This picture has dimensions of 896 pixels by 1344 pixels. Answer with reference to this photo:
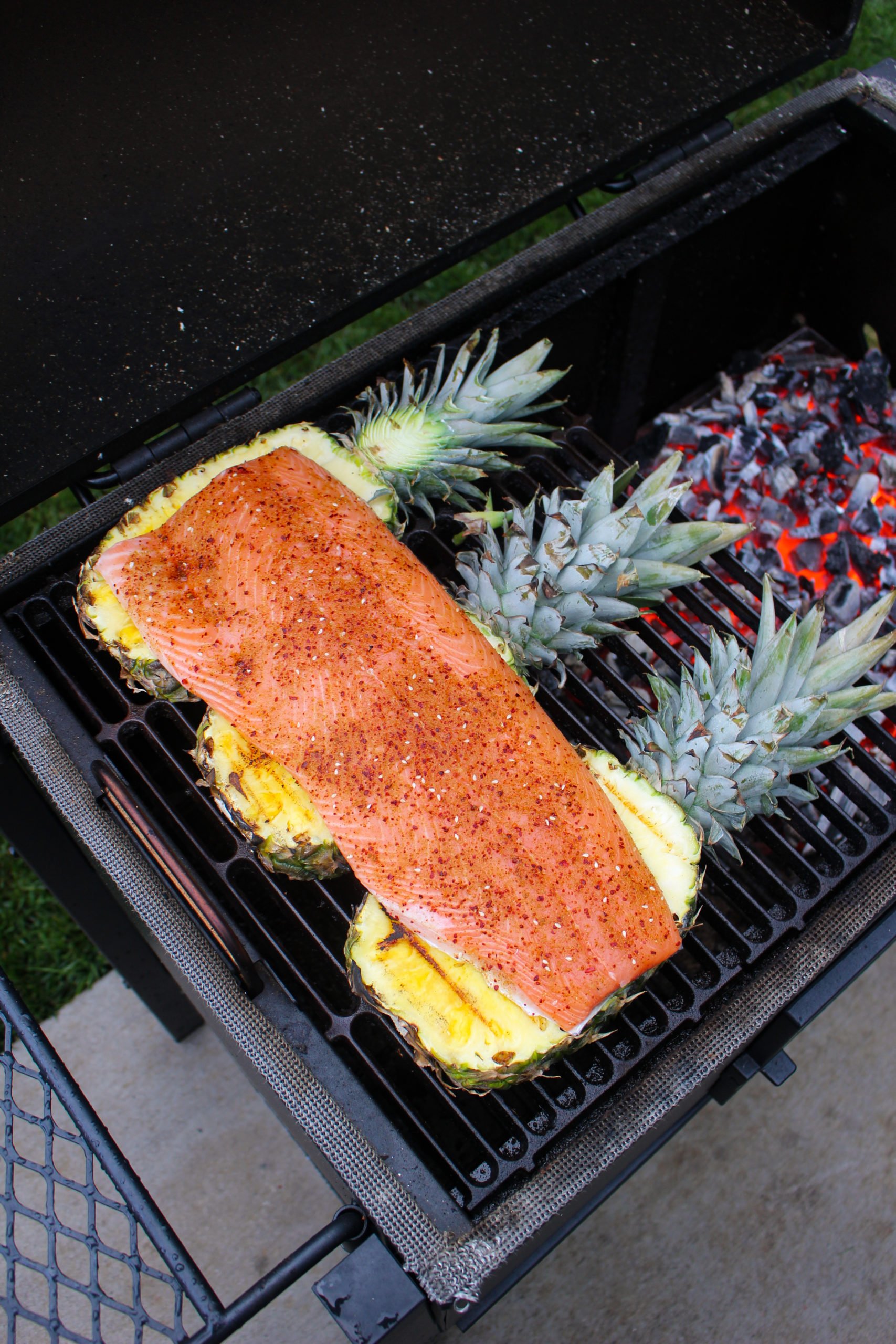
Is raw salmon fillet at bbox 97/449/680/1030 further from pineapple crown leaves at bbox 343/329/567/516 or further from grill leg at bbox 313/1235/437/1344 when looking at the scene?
grill leg at bbox 313/1235/437/1344

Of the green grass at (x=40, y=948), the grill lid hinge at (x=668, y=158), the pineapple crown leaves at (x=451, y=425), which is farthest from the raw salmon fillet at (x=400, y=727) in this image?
the green grass at (x=40, y=948)

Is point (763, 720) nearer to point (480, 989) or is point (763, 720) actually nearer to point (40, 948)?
point (480, 989)

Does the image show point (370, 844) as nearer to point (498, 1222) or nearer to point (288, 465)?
point (498, 1222)

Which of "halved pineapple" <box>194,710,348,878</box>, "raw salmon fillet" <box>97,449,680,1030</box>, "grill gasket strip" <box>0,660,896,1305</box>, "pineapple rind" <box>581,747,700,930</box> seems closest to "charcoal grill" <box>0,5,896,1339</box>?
"grill gasket strip" <box>0,660,896,1305</box>

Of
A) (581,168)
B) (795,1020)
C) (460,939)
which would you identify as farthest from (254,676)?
(581,168)

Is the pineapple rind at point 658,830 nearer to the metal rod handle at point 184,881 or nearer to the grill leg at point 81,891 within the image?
the metal rod handle at point 184,881

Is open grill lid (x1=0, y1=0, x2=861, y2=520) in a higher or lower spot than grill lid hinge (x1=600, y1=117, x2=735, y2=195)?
higher
